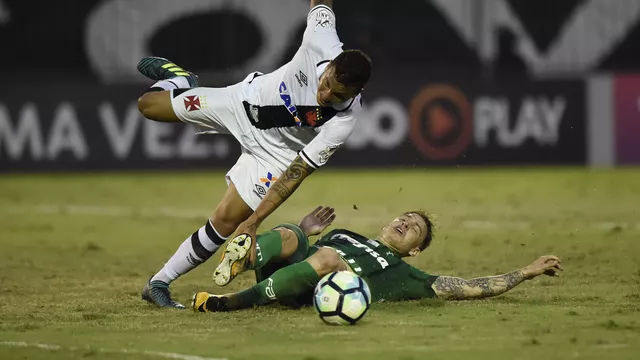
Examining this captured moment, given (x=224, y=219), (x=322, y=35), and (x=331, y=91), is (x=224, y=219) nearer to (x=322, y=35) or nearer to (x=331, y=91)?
(x=331, y=91)

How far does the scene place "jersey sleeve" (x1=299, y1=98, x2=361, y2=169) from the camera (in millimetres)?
8430

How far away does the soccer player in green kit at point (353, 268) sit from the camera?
8219 millimetres

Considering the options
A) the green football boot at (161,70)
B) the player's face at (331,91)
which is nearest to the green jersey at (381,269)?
the player's face at (331,91)

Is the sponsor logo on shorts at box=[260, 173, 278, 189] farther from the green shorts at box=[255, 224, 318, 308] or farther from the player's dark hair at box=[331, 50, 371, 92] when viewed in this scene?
the player's dark hair at box=[331, 50, 371, 92]

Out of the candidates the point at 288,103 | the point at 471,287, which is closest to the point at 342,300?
the point at 471,287

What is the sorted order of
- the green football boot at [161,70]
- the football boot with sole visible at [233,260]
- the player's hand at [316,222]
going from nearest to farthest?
the football boot with sole visible at [233,260], the player's hand at [316,222], the green football boot at [161,70]

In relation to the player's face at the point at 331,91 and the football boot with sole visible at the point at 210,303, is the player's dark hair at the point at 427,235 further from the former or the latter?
the football boot with sole visible at the point at 210,303

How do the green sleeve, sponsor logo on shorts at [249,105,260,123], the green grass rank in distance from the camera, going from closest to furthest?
the green grass → the green sleeve → sponsor logo on shorts at [249,105,260,123]

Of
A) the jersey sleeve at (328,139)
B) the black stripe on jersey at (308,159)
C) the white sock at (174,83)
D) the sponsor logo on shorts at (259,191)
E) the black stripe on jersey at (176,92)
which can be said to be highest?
the white sock at (174,83)

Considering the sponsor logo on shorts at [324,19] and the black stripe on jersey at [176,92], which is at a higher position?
the sponsor logo on shorts at [324,19]

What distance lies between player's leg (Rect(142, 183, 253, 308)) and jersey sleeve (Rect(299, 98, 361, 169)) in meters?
0.81

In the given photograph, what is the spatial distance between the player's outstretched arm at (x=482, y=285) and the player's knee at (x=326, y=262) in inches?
36.2

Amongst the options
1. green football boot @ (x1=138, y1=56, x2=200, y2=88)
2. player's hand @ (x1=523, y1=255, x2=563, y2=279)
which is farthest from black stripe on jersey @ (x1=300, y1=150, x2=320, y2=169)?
player's hand @ (x1=523, y1=255, x2=563, y2=279)

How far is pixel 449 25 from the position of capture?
940 inches
